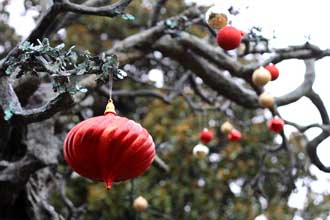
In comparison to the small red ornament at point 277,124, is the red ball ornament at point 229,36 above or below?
above

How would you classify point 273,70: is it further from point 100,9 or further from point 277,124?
point 100,9

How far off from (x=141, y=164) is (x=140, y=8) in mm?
3472

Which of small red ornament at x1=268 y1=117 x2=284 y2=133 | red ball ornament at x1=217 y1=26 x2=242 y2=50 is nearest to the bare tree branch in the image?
red ball ornament at x1=217 y1=26 x2=242 y2=50

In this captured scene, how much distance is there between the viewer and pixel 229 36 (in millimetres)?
2176

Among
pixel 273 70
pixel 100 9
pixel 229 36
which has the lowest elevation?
pixel 273 70

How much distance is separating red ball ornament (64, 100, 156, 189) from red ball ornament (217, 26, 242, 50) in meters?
0.63

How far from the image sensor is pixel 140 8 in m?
5.04

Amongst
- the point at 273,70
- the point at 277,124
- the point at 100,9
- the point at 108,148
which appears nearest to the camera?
the point at 108,148

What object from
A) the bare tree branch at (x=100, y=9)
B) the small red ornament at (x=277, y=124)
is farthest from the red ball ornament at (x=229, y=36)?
the small red ornament at (x=277, y=124)

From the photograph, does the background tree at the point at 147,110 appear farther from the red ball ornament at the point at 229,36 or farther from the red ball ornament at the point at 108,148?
the red ball ornament at the point at 229,36

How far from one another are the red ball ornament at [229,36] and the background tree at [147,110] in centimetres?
38

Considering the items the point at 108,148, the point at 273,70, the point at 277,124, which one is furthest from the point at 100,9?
the point at 277,124

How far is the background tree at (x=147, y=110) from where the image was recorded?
1852mm

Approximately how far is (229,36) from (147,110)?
2.88m
